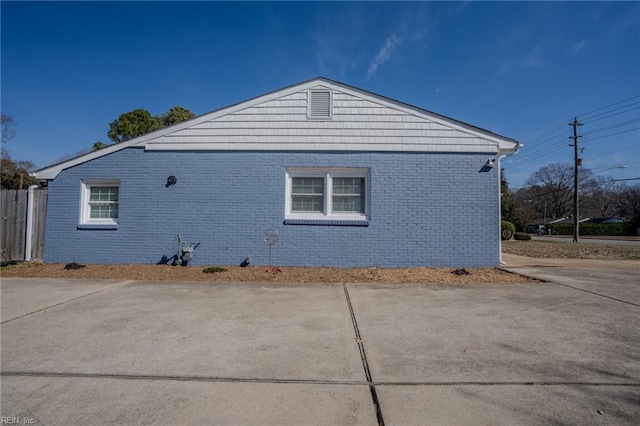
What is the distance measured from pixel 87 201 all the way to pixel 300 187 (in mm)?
5826

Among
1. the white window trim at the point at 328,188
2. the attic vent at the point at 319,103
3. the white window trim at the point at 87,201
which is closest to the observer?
the white window trim at the point at 328,188

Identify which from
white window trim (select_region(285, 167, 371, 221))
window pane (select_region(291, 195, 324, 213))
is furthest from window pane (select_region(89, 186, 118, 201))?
window pane (select_region(291, 195, 324, 213))

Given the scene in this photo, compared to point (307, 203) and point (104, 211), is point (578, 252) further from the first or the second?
point (104, 211)

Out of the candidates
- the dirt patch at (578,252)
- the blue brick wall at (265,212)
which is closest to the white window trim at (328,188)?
the blue brick wall at (265,212)

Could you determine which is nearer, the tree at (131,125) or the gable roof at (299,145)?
the gable roof at (299,145)

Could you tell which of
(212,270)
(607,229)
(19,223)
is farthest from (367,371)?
(607,229)

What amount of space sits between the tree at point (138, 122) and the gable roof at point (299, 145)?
45.9ft

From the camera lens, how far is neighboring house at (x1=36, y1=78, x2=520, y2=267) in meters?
8.33

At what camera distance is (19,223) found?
28.3ft

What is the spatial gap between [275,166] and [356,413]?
6.93 metres

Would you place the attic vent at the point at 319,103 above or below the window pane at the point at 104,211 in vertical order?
above

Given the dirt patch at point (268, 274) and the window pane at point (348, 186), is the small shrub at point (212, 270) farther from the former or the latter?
the window pane at point (348, 186)

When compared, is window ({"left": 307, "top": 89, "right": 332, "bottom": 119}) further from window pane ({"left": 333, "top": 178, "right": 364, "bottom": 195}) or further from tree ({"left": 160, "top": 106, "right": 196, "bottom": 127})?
tree ({"left": 160, "top": 106, "right": 196, "bottom": 127})

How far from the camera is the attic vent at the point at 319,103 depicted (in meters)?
8.59
